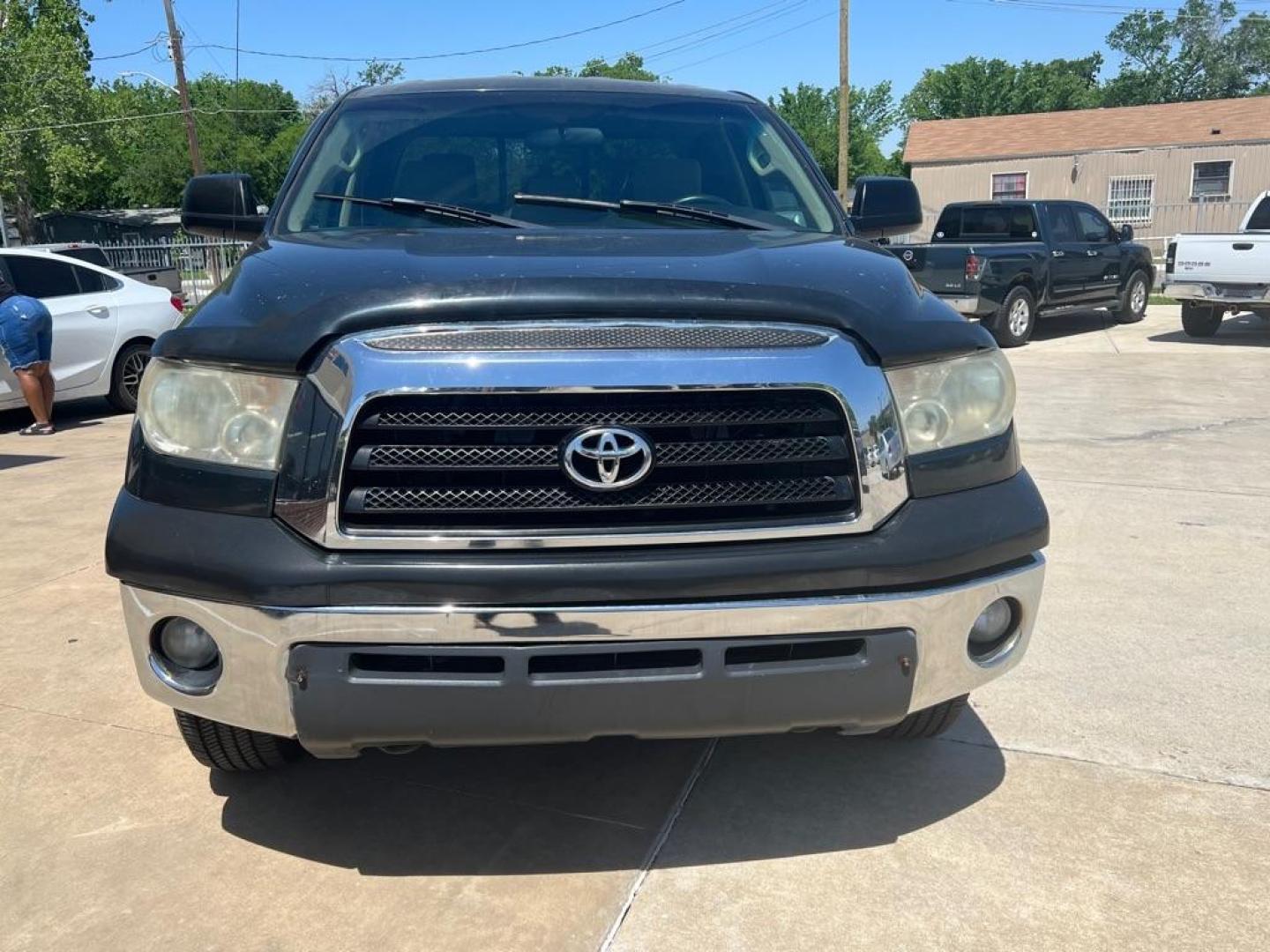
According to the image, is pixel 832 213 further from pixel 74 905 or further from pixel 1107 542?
pixel 74 905

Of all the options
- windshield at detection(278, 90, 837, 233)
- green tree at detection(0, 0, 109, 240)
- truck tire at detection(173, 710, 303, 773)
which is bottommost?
truck tire at detection(173, 710, 303, 773)

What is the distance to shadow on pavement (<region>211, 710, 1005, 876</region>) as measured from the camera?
8.96ft

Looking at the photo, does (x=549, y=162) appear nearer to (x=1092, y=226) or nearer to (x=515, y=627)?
(x=515, y=627)

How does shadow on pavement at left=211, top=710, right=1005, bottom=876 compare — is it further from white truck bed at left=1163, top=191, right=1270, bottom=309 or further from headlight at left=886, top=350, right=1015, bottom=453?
white truck bed at left=1163, top=191, right=1270, bottom=309

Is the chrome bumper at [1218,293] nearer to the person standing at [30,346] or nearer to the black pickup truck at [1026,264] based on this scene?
the black pickup truck at [1026,264]

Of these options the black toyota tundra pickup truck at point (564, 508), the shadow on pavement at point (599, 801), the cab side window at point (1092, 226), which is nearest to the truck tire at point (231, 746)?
the shadow on pavement at point (599, 801)

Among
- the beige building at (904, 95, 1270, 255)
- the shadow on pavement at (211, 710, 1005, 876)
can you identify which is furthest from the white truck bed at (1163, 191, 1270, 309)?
the beige building at (904, 95, 1270, 255)

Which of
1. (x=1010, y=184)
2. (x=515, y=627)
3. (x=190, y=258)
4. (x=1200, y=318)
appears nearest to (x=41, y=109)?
(x=190, y=258)

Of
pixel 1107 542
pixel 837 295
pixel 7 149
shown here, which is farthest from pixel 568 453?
pixel 7 149

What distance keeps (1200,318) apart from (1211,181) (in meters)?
23.7

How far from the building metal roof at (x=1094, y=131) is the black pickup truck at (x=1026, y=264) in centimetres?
2052

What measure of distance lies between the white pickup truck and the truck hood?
12171mm

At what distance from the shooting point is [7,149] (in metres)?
35.8

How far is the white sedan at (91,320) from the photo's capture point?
9234 millimetres
